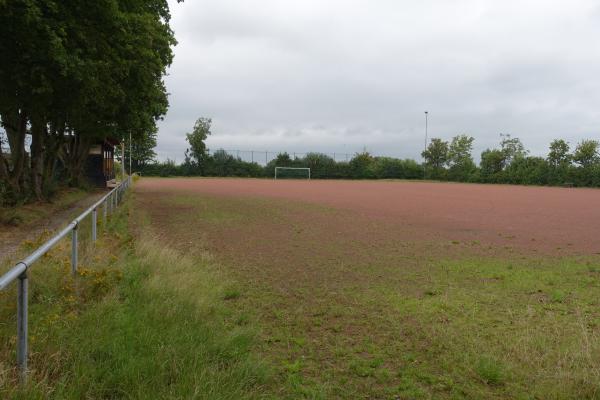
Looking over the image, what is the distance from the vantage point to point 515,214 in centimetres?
2109

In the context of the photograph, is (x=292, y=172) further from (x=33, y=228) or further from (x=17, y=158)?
(x=33, y=228)

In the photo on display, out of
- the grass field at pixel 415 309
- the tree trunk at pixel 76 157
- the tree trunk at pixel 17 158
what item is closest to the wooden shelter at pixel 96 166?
the tree trunk at pixel 76 157

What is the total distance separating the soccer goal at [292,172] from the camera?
7425 centimetres

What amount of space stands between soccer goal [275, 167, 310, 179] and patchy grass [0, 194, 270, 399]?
67.8m

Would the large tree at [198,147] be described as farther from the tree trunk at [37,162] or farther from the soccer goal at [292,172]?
the tree trunk at [37,162]

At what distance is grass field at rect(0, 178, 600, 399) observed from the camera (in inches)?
143

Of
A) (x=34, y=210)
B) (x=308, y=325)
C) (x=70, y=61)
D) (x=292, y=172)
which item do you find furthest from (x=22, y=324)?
(x=292, y=172)

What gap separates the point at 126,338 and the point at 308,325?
2.20 m

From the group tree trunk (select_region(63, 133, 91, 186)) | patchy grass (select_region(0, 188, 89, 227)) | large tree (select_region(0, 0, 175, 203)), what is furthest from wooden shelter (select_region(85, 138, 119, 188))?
large tree (select_region(0, 0, 175, 203))

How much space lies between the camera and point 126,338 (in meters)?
4.09

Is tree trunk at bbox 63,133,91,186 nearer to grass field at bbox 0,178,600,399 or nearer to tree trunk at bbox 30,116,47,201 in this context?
tree trunk at bbox 30,116,47,201

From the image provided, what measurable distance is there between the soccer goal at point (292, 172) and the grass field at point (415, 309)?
6008cm

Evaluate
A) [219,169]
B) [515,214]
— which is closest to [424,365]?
[515,214]

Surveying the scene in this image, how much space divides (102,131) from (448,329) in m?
21.6
